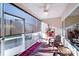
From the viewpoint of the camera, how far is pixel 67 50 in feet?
8.59

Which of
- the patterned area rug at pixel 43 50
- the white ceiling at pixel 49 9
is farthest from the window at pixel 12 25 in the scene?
the patterned area rug at pixel 43 50

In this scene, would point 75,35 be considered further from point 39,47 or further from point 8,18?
point 8,18

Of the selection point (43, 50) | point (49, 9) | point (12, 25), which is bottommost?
point (43, 50)

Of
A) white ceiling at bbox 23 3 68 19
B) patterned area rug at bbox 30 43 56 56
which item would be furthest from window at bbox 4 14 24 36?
patterned area rug at bbox 30 43 56 56

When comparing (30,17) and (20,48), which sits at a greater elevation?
(30,17)

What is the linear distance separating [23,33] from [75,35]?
1101 mm

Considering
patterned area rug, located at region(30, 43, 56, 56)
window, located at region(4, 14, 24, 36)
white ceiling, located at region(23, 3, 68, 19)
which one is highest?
white ceiling, located at region(23, 3, 68, 19)

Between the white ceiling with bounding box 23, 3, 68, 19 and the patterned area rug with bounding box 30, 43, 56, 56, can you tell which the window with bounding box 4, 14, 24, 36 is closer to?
the white ceiling with bounding box 23, 3, 68, 19

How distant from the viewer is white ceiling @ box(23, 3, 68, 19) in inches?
100

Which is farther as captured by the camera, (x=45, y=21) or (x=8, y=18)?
(x=45, y=21)

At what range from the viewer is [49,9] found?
2.64 meters

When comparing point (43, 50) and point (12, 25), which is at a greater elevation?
point (12, 25)

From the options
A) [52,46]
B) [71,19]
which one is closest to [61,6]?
[71,19]

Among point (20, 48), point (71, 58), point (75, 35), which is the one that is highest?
point (75, 35)
